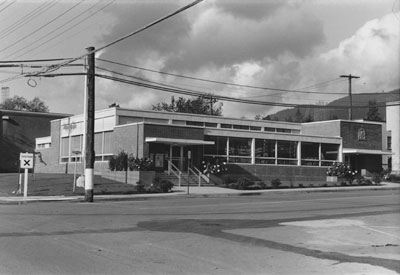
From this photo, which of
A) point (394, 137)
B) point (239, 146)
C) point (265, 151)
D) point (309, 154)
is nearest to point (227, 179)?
point (239, 146)

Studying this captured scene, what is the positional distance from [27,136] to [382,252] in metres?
53.7

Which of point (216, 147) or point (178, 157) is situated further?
point (216, 147)

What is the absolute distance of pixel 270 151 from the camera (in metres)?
44.2

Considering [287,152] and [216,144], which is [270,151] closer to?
[287,152]

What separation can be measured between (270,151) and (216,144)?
5638 mm

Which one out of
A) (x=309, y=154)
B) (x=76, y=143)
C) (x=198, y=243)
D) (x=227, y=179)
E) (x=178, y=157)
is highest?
(x=76, y=143)

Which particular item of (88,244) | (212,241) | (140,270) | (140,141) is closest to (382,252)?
(212,241)

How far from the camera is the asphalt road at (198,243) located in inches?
320

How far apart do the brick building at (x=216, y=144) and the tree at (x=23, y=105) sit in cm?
4117

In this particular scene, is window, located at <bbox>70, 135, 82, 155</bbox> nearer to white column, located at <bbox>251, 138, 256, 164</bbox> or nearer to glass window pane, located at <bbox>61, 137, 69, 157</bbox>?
glass window pane, located at <bbox>61, 137, 69, 157</bbox>

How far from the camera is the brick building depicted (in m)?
38.7

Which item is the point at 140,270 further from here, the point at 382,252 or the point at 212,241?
the point at 382,252

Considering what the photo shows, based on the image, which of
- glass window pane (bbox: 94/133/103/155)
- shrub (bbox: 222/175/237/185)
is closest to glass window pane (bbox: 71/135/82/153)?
glass window pane (bbox: 94/133/103/155)

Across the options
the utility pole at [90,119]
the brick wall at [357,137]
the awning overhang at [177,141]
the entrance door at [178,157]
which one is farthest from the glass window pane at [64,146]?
the brick wall at [357,137]
